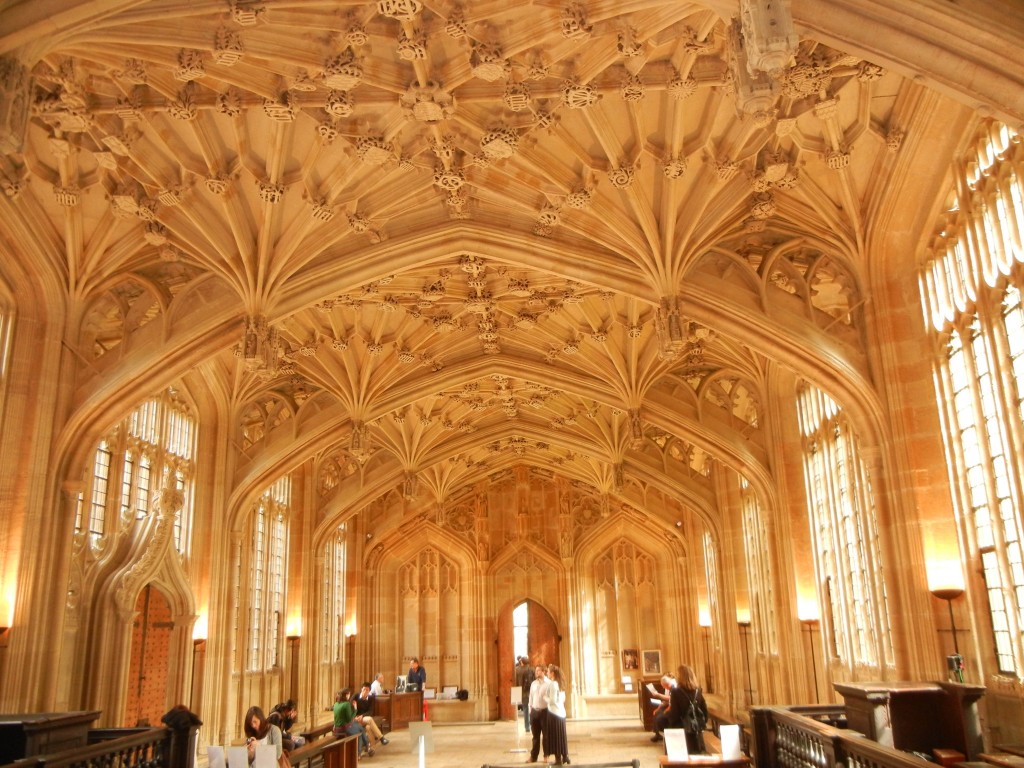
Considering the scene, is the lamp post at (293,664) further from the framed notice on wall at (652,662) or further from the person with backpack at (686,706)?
the person with backpack at (686,706)

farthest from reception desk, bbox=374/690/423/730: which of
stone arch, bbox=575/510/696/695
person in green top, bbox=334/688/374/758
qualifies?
person in green top, bbox=334/688/374/758

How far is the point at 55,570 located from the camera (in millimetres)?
11992

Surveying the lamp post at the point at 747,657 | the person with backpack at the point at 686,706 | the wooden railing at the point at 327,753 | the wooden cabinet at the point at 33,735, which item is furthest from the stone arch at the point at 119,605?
the lamp post at the point at 747,657

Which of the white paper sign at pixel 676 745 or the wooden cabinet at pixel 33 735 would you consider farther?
the white paper sign at pixel 676 745

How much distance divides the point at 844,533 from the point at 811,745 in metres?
7.03

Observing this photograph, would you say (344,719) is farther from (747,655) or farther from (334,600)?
(334,600)

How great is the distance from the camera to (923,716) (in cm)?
731

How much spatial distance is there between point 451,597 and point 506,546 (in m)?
2.40

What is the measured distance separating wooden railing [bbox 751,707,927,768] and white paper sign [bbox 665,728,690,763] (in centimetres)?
76

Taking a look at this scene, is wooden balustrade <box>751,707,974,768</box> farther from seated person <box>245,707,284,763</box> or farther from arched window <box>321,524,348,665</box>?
arched window <box>321,524,348,665</box>

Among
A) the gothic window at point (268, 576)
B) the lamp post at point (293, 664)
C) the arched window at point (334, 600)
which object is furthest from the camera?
the arched window at point (334, 600)

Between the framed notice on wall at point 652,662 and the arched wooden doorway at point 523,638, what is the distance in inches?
106

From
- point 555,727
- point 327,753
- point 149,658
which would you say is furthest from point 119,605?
point 555,727

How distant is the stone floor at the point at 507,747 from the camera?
53.9 feet
